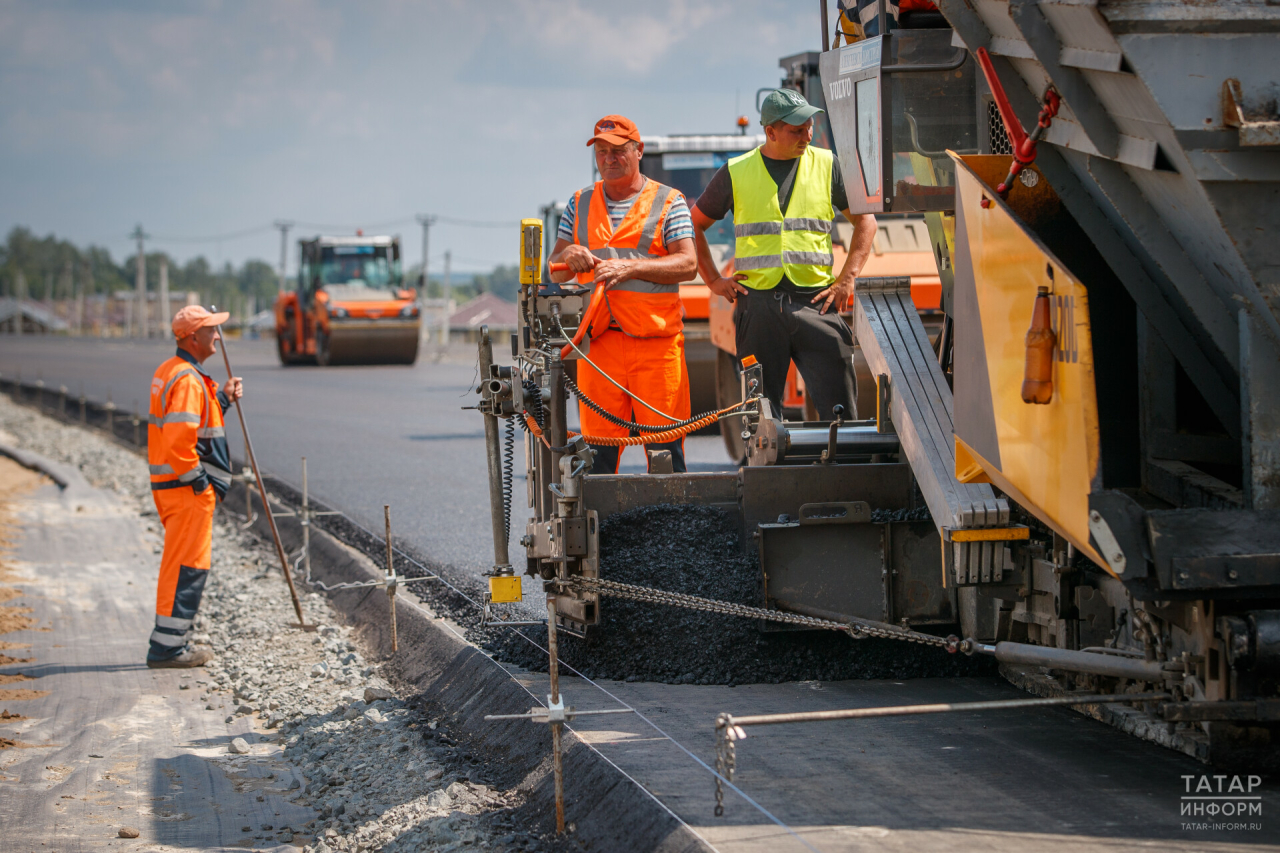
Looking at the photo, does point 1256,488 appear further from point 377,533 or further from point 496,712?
point 377,533

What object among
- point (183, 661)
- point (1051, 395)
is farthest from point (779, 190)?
point (183, 661)

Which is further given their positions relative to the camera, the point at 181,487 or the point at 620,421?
the point at 181,487

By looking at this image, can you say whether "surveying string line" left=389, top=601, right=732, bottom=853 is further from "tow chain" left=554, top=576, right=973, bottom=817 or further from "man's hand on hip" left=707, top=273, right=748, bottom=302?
"man's hand on hip" left=707, top=273, right=748, bottom=302

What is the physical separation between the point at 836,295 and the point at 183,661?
3684 millimetres

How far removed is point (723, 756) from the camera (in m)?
3.19

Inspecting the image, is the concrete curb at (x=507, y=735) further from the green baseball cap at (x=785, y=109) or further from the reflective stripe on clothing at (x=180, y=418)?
the green baseball cap at (x=785, y=109)

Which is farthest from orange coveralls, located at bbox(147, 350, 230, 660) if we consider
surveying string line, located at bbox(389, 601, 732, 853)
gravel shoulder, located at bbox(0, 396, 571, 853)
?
surveying string line, located at bbox(389, 601, 732, 853)

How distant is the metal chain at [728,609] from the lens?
4152mm

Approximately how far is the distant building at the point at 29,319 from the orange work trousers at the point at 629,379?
294ft

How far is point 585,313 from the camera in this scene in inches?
211

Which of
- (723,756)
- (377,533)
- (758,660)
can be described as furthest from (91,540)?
(723,756)

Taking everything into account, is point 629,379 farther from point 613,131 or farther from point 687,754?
point 687,754

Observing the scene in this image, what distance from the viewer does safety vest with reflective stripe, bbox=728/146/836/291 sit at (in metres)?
5.72

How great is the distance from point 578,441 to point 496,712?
1.06 m
